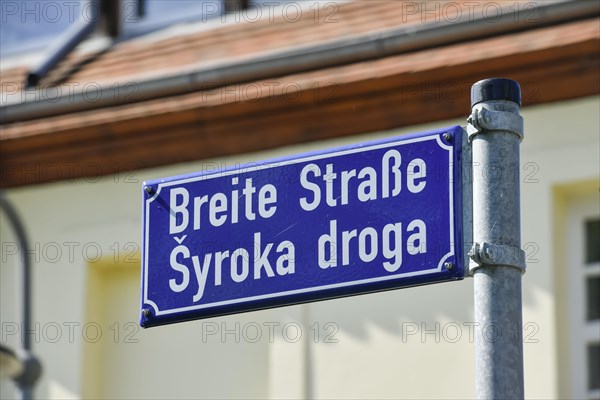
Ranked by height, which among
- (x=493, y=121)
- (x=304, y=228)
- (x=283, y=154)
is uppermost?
(x=283, y=154)

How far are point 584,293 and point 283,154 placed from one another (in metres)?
1.57

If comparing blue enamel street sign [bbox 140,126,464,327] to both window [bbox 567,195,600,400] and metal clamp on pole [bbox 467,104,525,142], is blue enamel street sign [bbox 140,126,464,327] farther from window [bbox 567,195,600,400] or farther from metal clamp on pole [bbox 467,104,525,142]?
window [bbox 567,195,600,400]

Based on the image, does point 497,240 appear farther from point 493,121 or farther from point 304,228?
point 304,228

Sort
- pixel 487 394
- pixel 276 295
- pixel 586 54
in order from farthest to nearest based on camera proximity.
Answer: pixel 586 54, pixel 276 295, pixel 487 394

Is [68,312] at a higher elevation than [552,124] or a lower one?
lower

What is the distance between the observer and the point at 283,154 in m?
7.16

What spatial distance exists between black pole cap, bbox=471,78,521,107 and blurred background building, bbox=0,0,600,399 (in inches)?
129

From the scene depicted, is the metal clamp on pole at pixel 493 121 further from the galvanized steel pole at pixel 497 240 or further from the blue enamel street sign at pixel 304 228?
the blue enamel street sign at pixel 304 228

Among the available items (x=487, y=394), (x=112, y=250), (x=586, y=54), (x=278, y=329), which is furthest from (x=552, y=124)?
(x=487, y=394)

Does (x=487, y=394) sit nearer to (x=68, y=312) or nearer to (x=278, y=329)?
(x=278, y=329)

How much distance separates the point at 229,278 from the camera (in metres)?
3.25

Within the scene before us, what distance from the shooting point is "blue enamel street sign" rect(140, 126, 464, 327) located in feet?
9.93

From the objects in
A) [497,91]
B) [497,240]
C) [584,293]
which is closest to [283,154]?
[584,293]

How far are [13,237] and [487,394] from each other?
5.59m
